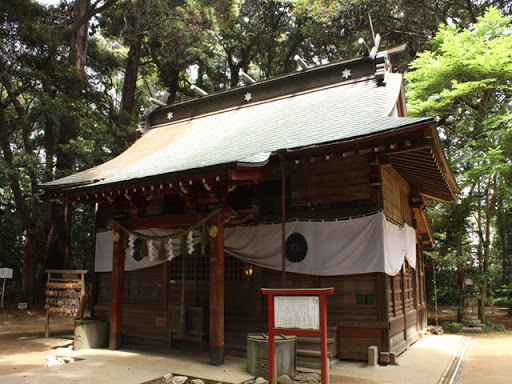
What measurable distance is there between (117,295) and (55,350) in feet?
6.05

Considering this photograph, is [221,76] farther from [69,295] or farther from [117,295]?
[117,295]

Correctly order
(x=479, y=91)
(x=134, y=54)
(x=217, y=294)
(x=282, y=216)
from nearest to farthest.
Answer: (x=282, y=216) → (x=217, y=294) → (x=479, y=91) → (x=134, y=54)

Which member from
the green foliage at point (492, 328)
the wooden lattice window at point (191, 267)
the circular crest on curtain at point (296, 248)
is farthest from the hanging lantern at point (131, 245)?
the green foliage at point (492, 328)

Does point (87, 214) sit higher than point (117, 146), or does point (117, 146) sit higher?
point (117, 146)

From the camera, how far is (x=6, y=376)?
5809 mm

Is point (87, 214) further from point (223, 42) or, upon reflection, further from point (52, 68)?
point (223, 42)

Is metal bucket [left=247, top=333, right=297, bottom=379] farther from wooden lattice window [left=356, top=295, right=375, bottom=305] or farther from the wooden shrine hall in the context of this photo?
wooden lattice window [left=356, top=295, right=375, bottom=305]

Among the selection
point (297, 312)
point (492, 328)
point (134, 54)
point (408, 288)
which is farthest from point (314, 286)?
point (134, 54)

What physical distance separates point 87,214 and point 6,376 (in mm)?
18558

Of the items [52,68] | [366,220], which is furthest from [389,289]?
[52,68]

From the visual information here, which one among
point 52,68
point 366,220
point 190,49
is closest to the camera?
point 366,220

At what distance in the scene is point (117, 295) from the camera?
26.8 ft

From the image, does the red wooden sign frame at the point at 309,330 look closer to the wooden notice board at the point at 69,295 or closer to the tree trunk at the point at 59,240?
the wooden notice board at the point at 69,295

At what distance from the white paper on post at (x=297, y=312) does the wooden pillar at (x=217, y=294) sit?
1758 mm
